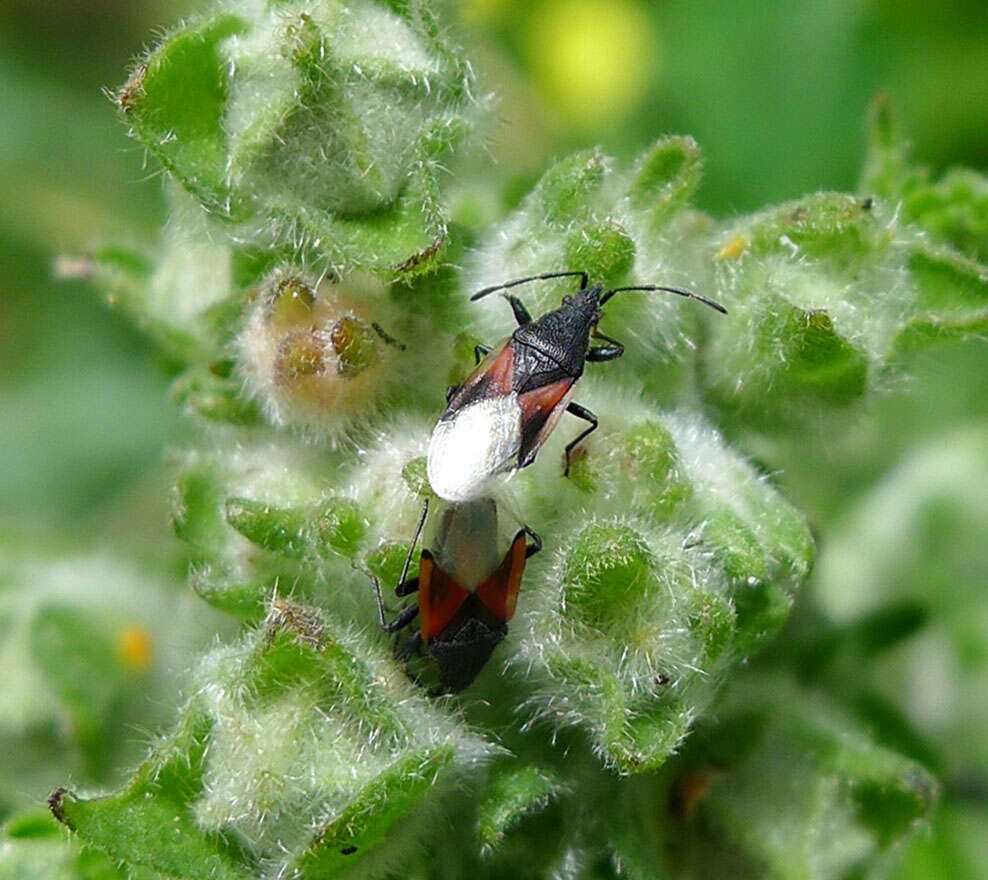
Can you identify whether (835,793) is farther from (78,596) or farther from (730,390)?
(78,596)

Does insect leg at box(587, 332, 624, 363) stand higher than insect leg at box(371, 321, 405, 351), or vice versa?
insect leg at box(587, 332, 624, 363)

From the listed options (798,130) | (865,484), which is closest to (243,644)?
(865,484)

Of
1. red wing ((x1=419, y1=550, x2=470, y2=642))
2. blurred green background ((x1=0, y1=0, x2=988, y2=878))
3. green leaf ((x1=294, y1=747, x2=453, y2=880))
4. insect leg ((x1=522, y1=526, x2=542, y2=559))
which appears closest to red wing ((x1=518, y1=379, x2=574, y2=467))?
insect leg ((x1=522, y1=526, x2=542, y2=559))

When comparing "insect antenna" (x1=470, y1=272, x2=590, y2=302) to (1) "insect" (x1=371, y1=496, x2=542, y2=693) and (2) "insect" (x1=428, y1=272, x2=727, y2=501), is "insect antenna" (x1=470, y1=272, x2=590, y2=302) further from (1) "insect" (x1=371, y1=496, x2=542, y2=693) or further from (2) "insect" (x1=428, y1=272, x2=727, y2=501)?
(1) "insect" (x1=371, y1=496, x2=542, y2=693)

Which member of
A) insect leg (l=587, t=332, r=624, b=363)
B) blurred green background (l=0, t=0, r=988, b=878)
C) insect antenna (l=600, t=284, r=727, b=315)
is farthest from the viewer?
blurred green background (l=0, t=0, r=988, b=878)

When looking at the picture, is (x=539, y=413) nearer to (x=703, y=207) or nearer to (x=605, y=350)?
(x=605, y=350)

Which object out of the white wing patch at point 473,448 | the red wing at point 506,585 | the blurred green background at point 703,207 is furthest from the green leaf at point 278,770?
the blurred green background at point 703,207
